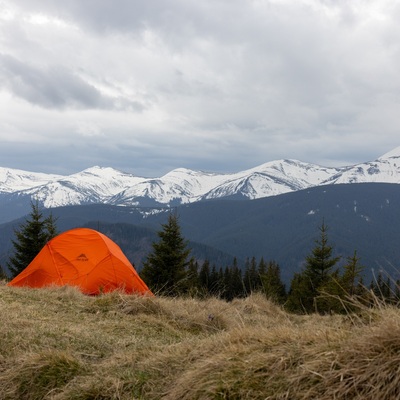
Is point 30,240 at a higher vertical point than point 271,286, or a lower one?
higher

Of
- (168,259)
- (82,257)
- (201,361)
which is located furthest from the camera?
(168,259)

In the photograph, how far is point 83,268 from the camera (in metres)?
12.8

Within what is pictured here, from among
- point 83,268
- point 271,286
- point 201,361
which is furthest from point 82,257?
point 271,286

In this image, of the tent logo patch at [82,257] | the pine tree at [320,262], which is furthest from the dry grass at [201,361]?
the pine tree at [320,262]

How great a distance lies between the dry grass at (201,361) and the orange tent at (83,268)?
5574 millimetres

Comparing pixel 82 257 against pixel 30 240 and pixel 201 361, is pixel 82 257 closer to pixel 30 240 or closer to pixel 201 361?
pixel 201 361

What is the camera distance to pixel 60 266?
1311 cm

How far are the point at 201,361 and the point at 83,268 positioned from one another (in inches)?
378

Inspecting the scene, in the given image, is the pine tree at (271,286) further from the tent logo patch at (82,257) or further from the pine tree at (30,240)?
the pine tree at (30,240)

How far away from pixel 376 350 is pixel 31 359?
11.7 ft

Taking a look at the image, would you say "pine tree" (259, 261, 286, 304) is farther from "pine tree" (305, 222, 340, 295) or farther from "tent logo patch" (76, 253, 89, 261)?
"tent logo patch" (76, 253, 89, 261)

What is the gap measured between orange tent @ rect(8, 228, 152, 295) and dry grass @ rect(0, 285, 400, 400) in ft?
18.3

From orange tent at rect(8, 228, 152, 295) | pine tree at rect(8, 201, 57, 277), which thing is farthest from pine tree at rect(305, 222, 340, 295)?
orange tent at rect(8, 228, 152, 295)

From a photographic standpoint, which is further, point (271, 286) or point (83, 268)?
point (271, 286)
